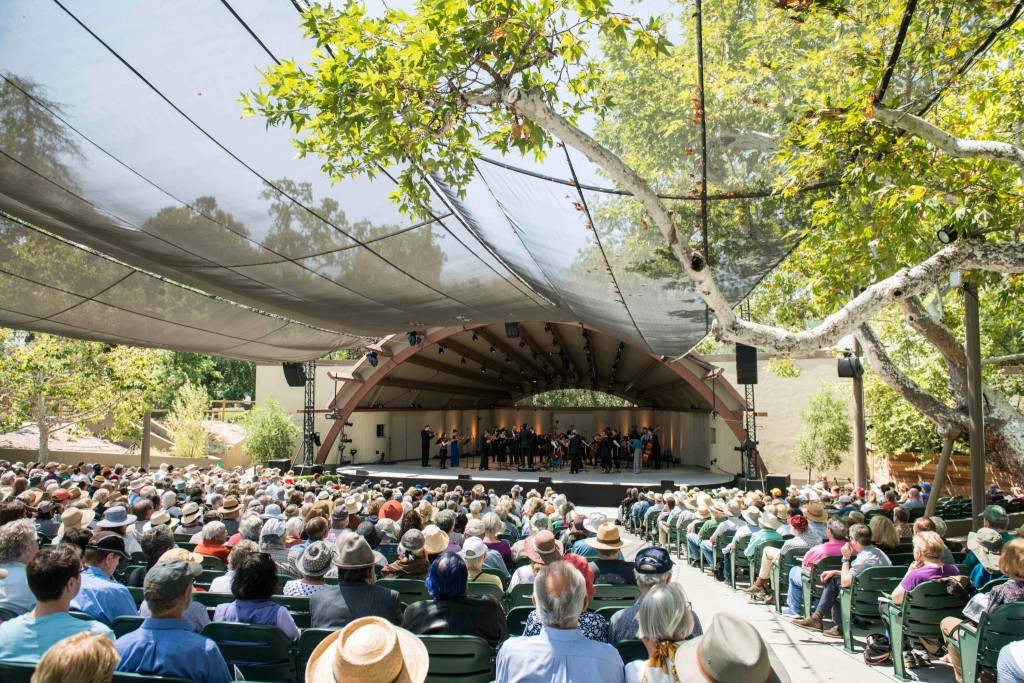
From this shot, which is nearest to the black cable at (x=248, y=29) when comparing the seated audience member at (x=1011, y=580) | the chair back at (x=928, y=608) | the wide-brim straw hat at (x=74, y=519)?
the wide-brim straw hat at (x=74, y=519)

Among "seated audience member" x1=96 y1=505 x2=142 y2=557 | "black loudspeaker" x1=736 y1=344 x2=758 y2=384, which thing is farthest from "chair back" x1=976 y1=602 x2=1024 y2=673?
"black loudspeaker" x1=736 y1=344 x2=758 y2=384

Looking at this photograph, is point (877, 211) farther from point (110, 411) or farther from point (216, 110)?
point (110, 411)

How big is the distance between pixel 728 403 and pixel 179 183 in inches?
594

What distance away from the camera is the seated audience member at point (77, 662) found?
171cm

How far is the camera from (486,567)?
15.4 feet

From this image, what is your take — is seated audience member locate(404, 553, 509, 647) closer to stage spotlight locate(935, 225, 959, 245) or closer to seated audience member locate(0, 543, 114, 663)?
seated audience member locate(0, 543, 114, 663)

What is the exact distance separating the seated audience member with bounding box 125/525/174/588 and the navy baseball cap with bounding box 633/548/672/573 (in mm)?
2999

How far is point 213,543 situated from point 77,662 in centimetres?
341

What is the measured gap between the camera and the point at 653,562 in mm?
2961

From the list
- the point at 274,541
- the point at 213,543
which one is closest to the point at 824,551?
the point at 274,541

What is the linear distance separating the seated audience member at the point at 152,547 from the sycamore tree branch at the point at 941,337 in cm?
843

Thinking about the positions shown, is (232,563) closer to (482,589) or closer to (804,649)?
(482,589)

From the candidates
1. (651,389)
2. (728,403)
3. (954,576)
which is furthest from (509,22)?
(651,389)

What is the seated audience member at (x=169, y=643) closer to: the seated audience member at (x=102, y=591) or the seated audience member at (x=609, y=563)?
the seated audience member at (x=102, y=591)
